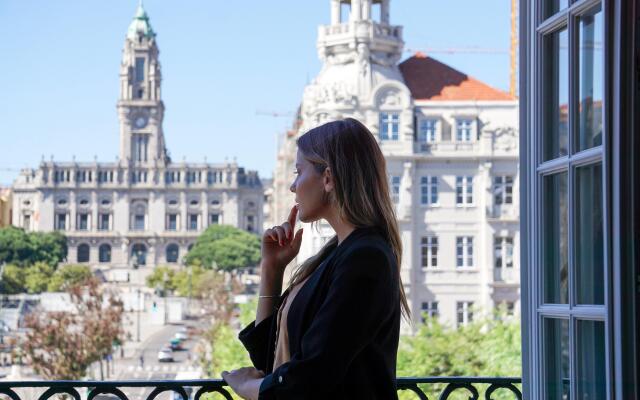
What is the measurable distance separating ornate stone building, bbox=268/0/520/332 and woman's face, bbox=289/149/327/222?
41.2m

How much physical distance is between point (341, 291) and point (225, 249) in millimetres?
92483

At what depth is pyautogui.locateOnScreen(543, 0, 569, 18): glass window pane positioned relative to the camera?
122 inches

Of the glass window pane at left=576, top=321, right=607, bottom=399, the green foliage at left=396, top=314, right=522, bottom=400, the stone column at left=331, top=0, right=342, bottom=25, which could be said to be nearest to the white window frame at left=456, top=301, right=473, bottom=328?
the stone column at left=331, top=0, right=342, bottom=25

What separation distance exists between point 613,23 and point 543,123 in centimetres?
45

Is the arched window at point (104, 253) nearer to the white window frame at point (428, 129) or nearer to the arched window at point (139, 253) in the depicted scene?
the arched window at point (139, 253)

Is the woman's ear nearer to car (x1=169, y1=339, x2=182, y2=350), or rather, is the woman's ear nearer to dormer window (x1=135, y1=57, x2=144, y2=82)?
car (x1=169, y1=339, x2=182, y2=350)

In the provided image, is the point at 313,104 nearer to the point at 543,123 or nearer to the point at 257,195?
the point at 543,123

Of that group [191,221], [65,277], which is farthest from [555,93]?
[191,221]

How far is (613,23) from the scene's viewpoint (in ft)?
9.08

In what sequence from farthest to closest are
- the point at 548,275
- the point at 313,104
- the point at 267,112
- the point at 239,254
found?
the point at 267,112 < the point at 239,254 < the point at 313,104 < the point at 548,275

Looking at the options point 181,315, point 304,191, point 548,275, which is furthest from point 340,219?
point 181,315

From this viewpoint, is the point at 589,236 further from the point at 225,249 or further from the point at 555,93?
the point at 225,249

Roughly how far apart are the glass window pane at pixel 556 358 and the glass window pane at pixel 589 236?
15 centimetres

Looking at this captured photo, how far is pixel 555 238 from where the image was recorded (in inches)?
121
